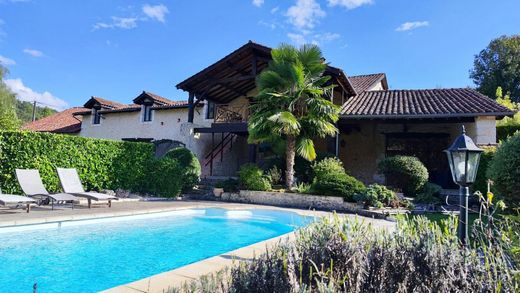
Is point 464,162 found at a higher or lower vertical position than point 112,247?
higher

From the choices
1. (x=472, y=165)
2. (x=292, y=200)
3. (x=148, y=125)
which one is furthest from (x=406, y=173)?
(x=148, y=125)

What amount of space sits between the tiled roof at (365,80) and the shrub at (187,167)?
11.8m

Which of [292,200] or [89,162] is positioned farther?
[292,200]

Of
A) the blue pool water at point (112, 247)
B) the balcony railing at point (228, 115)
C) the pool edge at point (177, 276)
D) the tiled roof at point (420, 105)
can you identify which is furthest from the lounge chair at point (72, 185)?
the tiled roof at point (420, 105)

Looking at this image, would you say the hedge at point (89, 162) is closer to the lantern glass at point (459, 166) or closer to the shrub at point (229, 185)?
the shrub at point (229, 185)

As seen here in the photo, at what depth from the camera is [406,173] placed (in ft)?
47.4

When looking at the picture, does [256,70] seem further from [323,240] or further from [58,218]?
[323,240]

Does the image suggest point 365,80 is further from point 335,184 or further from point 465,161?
point 465,161

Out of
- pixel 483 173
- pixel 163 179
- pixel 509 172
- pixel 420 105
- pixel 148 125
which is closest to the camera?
pixel 509 172

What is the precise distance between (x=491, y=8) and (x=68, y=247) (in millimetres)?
17949

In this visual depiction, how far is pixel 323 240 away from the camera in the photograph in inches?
131

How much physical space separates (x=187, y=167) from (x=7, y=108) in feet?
67.9

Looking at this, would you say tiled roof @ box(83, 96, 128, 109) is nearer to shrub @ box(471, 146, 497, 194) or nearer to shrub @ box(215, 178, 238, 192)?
shrub @ box(215, 178, 238, 192)

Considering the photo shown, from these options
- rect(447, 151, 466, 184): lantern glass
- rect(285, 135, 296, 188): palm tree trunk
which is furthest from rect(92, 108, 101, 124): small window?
rect(447, 151, 466, 184): lantern glass
